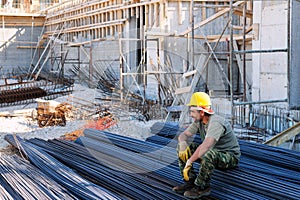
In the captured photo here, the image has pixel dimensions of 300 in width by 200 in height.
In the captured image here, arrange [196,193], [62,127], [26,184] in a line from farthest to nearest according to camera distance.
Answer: [62,127], [26,184], [196,193]

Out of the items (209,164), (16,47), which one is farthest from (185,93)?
(16,47)

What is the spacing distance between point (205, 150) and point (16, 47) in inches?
1190

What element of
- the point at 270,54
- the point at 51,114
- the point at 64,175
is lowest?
the point at 64,175

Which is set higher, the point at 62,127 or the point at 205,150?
the point at 205,150

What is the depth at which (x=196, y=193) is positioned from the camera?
5.29 meters

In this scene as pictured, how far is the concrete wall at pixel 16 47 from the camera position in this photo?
106ft

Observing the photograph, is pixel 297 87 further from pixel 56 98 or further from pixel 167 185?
pixel 56 98

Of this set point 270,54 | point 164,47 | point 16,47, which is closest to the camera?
point 270,54

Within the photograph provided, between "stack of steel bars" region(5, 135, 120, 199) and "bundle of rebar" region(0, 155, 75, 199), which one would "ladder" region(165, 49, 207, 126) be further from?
"bundle of rebar" region(0, 155, 75, 199)

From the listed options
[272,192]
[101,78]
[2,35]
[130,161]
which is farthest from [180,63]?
[2,35]

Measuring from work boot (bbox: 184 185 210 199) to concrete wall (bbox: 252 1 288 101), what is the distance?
249 inches

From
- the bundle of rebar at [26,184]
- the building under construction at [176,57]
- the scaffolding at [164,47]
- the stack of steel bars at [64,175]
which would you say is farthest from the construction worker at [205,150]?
the scaffolding at [164,47]

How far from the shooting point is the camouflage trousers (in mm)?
5320

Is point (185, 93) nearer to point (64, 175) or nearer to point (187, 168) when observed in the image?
point (64, 175)
